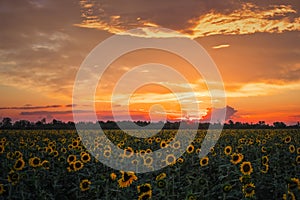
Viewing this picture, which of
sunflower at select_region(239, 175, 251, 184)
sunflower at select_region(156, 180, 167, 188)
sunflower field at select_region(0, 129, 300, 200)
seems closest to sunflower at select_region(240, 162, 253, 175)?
sunflower field at select_region(0, 129, 300, 200)

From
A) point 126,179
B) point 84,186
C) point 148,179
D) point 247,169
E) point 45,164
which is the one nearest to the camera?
point 126,179

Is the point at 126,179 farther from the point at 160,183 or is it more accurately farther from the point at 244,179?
the point at 244,179

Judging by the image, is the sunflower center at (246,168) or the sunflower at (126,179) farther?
the sunflower center at (246,168)

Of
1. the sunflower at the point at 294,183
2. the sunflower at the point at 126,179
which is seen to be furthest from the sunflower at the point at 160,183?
the sunflower at the point at 294,183

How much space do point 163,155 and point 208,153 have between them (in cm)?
206

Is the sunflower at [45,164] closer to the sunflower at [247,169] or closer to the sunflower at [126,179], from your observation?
the sunflower at [126,179]

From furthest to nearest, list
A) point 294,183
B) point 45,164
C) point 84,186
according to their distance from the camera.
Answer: point 45,164
point 84,186
point 294,183

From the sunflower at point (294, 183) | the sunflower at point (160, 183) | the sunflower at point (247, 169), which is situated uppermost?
the sunflower at point (247, 169)

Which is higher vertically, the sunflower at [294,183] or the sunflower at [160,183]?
the sunflower at [294,183]

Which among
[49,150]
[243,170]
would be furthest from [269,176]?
[49,150]

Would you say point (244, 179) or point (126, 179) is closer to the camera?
point (244, 179)

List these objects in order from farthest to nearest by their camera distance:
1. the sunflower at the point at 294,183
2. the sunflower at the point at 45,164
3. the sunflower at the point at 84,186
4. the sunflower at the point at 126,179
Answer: the sunflower at the point at 45,164
the sunflower at the point at 84,186
the sunflower at the point at 126,179
the sunflower at the point at 294,183

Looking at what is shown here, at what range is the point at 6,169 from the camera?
1065 centimetres

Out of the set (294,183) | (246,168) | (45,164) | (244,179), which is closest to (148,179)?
(246,168)
